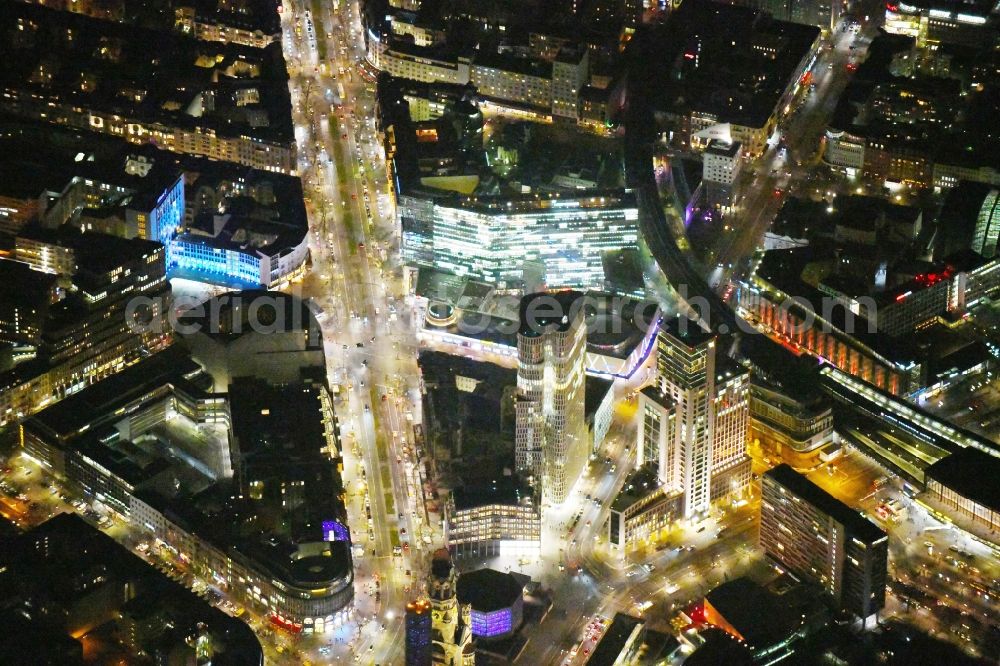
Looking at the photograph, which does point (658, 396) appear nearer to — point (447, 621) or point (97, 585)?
point (447, 621)

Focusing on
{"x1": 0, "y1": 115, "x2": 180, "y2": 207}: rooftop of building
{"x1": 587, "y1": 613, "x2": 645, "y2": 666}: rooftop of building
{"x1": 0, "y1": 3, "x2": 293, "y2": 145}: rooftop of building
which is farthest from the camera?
{"x1": 0, "y1": 3, "x2": 293, "y2": 145}: rooftop of building

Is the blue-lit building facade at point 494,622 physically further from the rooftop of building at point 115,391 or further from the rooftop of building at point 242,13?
the rooftop of building at point 242,13

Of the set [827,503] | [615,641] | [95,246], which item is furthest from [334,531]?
[95,246]

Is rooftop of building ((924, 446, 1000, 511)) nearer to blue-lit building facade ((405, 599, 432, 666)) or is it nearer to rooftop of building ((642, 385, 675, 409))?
rooftop of building ((642, 385, 675, 409))

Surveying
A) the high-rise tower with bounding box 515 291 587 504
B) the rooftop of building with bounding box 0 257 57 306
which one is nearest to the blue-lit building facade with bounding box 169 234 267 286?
the rooftop of building with bounding box 0 257 57 306

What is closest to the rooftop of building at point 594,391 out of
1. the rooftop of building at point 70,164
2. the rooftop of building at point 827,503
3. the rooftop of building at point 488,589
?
the rooftop of building at point 827,503
